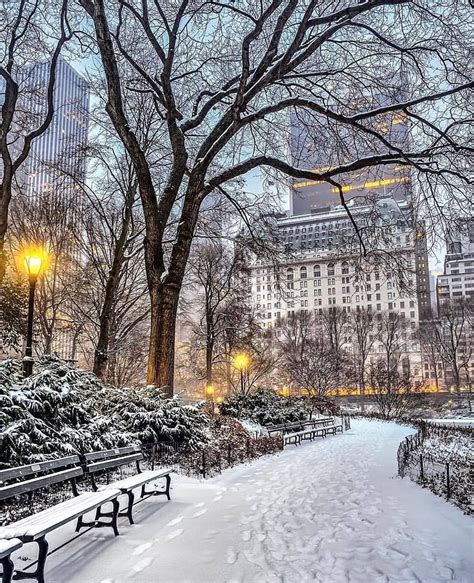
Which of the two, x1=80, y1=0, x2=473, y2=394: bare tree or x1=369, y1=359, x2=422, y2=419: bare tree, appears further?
x1=369, y1=359, x2=422, y2=419: bare tree

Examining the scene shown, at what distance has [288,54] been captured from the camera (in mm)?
10648

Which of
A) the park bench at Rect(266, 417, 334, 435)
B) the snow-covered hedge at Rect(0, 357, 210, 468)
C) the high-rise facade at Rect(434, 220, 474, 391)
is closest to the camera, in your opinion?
the snow-covered hedge at Rect(0, 357, 210, 468)

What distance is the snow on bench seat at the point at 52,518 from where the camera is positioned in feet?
12.2

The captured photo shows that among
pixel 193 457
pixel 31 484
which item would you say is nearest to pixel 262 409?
pixel 193 457

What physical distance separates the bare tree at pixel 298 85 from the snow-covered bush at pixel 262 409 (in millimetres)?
10874

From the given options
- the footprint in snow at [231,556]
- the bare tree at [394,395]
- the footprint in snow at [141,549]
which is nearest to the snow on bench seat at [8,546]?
the footprint in snow at [141,549]

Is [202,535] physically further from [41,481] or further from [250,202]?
[250,202]

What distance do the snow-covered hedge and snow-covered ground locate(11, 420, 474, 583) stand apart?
4.68 ft

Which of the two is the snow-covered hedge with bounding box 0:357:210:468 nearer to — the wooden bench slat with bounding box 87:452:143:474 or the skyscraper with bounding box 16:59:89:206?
the wooden bench slat with bounding box 87:452:143:474

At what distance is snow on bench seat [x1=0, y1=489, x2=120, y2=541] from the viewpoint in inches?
146

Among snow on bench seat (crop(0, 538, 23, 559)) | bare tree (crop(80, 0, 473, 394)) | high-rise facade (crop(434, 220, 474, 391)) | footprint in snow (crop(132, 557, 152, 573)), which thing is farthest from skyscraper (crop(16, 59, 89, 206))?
snow on bench seat (crop(0, 538, 23, 559))

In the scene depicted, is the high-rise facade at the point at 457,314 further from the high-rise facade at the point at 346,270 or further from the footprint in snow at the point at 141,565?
the footprint in snow at the point at 141,565

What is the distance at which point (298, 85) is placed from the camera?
1229cm

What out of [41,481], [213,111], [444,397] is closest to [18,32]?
[213,111]
